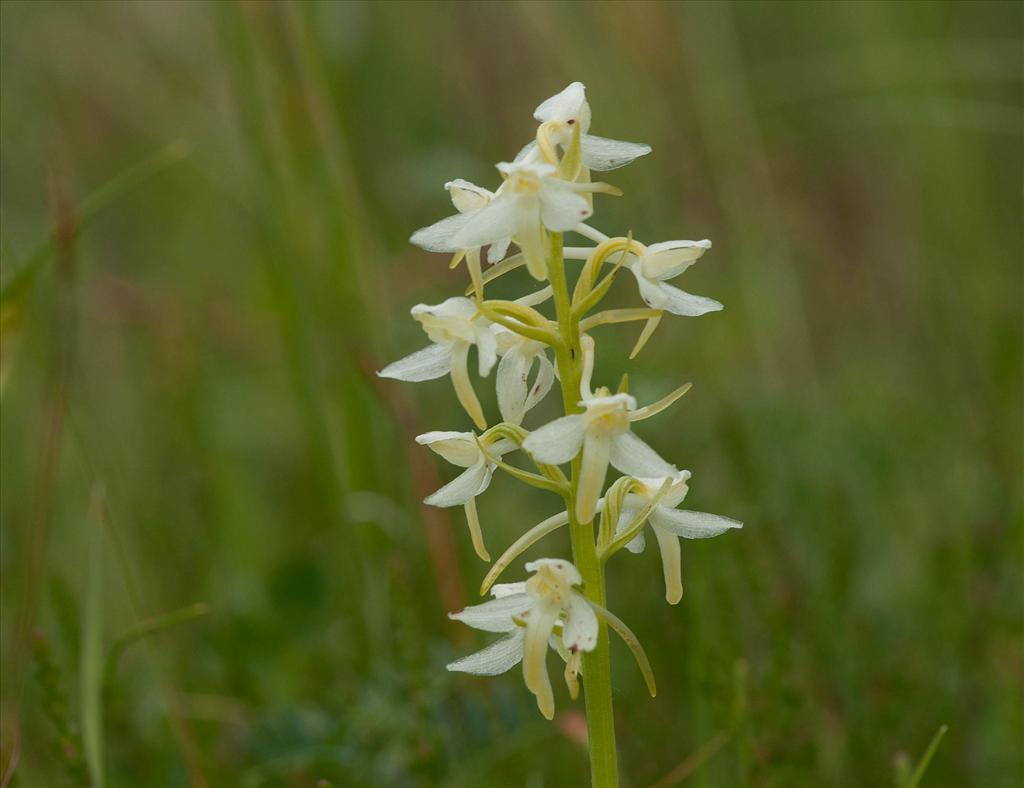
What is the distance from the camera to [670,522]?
1.63 meters

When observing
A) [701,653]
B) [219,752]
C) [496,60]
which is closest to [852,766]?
[701,653]

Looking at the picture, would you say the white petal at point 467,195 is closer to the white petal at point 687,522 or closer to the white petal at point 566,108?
the white petal at point 566,108

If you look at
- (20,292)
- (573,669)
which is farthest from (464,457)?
(20,292)

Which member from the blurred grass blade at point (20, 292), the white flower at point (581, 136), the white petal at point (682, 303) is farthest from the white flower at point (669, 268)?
the blurred grass blade at point (20, 292)

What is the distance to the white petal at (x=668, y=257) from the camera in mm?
1627

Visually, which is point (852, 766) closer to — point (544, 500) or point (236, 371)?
point (544, 500)

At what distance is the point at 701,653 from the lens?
7.49ft

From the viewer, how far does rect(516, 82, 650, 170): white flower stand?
64.4 inches

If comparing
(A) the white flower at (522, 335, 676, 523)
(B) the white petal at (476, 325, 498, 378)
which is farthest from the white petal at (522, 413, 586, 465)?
(B) the white petal at (476, 325, 498, 378)

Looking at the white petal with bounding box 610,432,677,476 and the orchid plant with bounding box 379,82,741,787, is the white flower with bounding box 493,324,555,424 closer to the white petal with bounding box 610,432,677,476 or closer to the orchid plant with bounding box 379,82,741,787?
the orchid plant with bounding box 379,82,741,787

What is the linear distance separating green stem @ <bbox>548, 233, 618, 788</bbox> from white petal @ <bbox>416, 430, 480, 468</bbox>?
154mm

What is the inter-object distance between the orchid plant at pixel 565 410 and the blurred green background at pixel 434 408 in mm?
502

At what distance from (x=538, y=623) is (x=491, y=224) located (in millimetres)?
487

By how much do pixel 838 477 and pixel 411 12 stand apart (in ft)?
11.9
